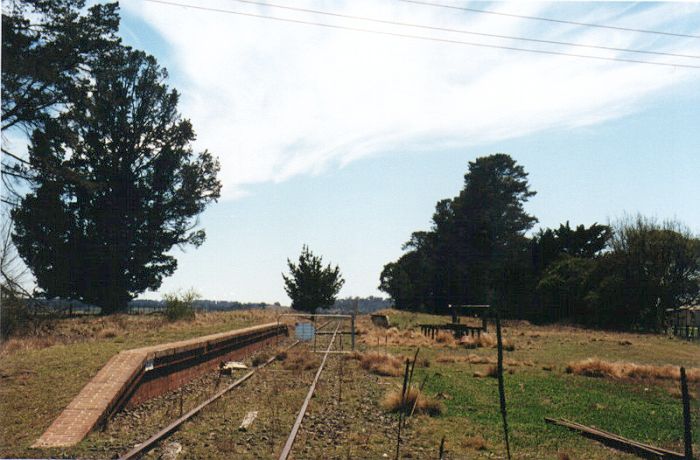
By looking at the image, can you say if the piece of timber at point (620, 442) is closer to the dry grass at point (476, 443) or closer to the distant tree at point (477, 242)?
the dry grass at point (476, 443)

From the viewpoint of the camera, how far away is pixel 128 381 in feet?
34.2

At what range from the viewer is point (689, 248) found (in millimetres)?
38188

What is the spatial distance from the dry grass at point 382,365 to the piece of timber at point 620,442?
6980mm

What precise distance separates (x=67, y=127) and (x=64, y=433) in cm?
1689

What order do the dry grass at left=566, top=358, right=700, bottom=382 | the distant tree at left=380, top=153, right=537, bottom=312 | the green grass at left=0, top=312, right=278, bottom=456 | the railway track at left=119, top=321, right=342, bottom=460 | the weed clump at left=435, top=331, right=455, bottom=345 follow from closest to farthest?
the railway track at left=119, top=321, right=342, bottom=460, the green grass at left=0, top=312, right=278, bottom=456, the dry grass at left=566, top=358, right=700, bottom=382, the weed clump at left=435, top=331, right=455, bottom=345, the distant tree at left=380, top=153, right=537, bottom=312

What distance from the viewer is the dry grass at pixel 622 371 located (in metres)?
17.2

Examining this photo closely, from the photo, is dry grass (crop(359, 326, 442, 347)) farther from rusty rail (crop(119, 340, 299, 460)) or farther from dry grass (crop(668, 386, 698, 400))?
rusty rail (crop(119, 340, 299, 460))

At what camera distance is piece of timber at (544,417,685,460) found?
26.4ft

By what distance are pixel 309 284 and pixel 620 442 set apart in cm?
4280

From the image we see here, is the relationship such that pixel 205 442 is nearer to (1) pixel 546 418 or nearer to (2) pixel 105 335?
(1) pixel 546 418

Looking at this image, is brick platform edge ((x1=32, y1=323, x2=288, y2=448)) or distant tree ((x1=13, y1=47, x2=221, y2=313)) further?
distant tree ((x1=13, y1=47, x2=221, y2=313))

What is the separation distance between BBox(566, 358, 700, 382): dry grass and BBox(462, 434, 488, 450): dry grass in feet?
33.3

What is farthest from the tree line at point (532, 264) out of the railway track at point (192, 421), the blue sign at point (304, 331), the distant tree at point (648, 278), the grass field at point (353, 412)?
the railway track at point (192, 421)

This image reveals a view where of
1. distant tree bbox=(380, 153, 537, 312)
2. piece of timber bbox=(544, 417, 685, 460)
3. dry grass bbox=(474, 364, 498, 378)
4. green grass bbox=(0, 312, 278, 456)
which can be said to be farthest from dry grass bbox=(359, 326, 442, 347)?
distant tree bbox=(380, 153, 537, 312)
